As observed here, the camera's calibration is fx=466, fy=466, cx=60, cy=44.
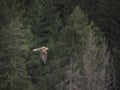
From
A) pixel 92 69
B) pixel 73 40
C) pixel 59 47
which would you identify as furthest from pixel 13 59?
pixel 92 69

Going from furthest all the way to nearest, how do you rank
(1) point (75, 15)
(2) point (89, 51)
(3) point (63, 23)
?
(3) point (63, 23), (1) point (75, 15), (2) point (89, 51)

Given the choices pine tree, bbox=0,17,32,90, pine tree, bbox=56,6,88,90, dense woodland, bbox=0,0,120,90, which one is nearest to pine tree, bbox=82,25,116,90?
dense woodland, bbox=0,0,120,90

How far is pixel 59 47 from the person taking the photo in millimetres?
33562

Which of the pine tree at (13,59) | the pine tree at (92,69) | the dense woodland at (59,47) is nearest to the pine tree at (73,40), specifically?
A: the dense woodland at (59,47)

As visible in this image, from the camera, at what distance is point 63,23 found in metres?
41.8

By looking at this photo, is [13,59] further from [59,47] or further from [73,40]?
[73,40]

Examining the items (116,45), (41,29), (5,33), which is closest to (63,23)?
(41,29)

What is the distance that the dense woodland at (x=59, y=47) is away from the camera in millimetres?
29264

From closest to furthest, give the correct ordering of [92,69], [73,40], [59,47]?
[92,69]
[73,40]
[59,47]

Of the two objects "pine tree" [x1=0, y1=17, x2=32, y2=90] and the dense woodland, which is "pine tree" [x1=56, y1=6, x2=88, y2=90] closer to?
the dense woodland

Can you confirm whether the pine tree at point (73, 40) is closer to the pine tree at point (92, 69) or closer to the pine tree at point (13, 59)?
the pine tree at point (92, 69)

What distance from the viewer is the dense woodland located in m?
29.3

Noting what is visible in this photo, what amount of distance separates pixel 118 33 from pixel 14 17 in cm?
953

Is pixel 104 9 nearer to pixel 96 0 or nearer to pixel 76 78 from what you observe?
pixel 96 0
